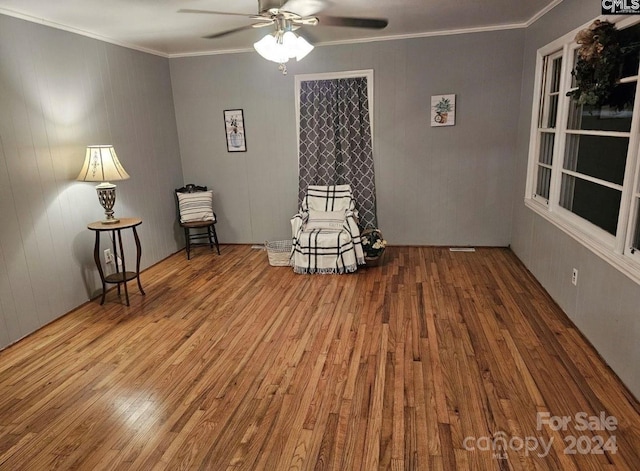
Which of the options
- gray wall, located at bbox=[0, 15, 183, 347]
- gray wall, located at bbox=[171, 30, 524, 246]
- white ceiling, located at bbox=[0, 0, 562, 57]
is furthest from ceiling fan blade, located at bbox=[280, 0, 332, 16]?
gray wall, located at bbox=[0, 15, 183, 347]

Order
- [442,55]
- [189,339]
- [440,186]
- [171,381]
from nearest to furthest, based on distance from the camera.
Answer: [171,381] → [189,339] → [442,55] → [440,186]

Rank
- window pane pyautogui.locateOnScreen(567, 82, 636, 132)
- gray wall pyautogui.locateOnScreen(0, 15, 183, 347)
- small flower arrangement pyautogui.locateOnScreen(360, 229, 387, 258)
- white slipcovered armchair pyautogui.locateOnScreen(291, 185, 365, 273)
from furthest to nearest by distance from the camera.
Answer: small flower arrangement pyautogui.locateOnScreen(360, 229, 387, 258) → white slipcovered armchair pyautogui.locateOnScreen(291, 185, 365, 273) → gray wall pyautogui.locateOnScreen(0, 15, 183, 347) → window pane pyautogui.locateOnScreen(567, 82, 636, 132)

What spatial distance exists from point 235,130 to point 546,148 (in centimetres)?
352

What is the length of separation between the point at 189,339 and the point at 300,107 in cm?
310

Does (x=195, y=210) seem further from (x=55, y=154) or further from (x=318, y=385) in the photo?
(x=318, y=385)

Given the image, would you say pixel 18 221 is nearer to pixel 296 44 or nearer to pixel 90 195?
pixel 90 195

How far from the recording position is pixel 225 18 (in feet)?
11.5

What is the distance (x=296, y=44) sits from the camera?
2660mm

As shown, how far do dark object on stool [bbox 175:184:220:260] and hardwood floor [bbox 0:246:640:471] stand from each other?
1273mm

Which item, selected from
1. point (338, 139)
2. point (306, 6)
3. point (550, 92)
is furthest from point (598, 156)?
point (338, 139)

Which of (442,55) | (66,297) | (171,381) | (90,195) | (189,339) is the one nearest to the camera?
(171,381)

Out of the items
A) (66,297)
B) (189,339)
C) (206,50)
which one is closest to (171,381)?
(189,339)

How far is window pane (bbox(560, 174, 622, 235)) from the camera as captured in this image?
8.70ft

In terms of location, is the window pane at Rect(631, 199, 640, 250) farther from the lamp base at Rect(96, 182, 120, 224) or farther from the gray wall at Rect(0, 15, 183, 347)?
the gray wall at Rect(0, 15, 183, 347)
